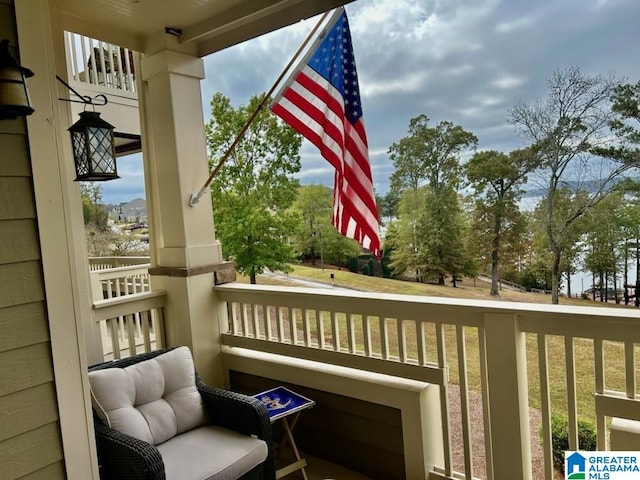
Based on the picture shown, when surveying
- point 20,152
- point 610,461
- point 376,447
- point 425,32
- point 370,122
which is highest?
point 425,32

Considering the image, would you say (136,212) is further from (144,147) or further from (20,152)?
(20,152)

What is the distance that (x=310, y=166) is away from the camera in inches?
139

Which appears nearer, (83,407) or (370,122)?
(83,407)

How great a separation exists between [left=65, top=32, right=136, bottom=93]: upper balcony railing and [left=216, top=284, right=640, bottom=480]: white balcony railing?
3.87 m

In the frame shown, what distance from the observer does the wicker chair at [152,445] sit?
1887 mm

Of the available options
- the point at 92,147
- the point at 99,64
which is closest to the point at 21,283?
the point at 92,147

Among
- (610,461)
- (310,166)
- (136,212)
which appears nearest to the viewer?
(610,461)

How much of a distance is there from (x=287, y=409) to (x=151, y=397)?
756mm

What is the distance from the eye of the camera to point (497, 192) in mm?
2490

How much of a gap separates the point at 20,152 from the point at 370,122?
2054 mm

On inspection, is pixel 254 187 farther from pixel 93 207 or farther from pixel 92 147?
pixel 93 207

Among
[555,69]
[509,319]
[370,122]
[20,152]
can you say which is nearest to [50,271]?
[20,152]

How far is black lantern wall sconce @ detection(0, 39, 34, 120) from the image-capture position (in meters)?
1.22

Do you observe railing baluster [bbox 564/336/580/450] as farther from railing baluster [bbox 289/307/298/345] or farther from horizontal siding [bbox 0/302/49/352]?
horizontal siding [bbox 0/302/49/352]
